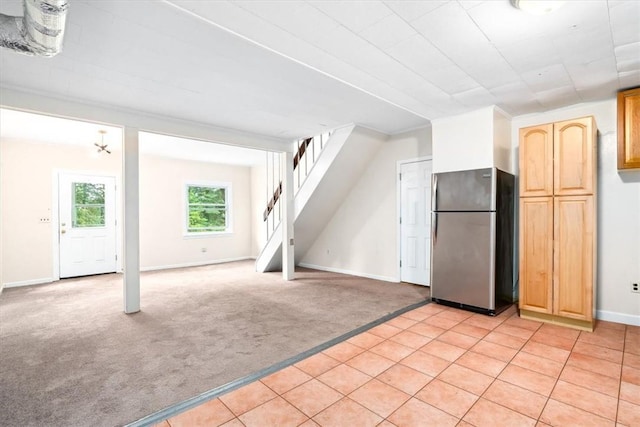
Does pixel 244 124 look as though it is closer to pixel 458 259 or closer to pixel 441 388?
pixel 458 259

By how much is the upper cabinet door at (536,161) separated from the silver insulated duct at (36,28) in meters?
4.04

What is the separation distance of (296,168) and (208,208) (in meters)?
2.90

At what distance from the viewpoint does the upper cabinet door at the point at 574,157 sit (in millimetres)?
2988

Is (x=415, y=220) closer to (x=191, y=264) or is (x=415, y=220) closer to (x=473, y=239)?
(x=473, y=239)

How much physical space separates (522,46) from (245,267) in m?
6.29

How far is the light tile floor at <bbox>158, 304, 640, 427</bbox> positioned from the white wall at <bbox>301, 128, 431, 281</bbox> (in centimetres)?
246

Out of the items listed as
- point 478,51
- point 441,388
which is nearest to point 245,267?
point 441,388

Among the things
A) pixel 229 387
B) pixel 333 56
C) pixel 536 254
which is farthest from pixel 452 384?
pixel 333 56

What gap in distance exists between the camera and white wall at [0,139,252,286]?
5156mm

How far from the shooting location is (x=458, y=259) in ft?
12.0

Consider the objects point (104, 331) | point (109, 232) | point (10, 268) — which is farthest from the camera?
point (109, 232)

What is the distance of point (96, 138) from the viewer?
526 centimetres

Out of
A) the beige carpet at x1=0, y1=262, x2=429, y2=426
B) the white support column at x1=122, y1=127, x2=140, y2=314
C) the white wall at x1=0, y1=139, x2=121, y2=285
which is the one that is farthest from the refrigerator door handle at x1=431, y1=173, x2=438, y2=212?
the white wall at x1=0, y1=139, x2=121, y2=285

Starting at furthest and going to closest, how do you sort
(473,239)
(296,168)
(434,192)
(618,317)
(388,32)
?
(296,168), (434,192), (473,239), (618,317), (388,32)
